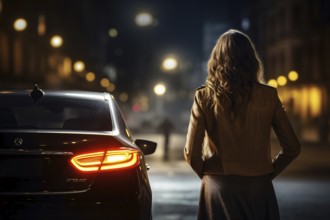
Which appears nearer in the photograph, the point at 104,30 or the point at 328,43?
the point at 328,43

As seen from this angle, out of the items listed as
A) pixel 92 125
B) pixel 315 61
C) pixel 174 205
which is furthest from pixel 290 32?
pixel 92 125

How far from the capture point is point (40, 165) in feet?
17.2

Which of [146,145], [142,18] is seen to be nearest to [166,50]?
[142,18]

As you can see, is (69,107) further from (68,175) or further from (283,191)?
(283,191)

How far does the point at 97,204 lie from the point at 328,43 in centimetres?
5433

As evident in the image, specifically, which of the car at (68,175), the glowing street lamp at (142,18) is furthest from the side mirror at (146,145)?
the glowing street lamp at (142,18)

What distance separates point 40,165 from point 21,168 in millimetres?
122

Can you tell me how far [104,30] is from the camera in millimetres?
136750

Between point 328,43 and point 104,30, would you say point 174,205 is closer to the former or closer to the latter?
point 328,43

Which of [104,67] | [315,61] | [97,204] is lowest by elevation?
[104,67]

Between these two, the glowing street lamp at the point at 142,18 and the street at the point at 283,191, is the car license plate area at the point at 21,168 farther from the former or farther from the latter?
the glowing street lamp at the point at 142,18

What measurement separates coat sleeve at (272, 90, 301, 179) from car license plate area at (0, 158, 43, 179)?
59.9 inches

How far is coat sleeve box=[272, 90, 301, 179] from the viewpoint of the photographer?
4.80m

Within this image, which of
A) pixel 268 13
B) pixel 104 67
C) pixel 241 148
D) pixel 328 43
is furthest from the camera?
pixel 104 67
